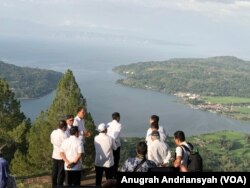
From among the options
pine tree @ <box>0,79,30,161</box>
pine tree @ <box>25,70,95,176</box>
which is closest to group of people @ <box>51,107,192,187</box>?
pine tree @ <box>25,70,95,176</box>

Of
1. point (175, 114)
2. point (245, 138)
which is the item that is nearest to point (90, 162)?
point (245, 138)

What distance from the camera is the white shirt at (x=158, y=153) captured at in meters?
6.97

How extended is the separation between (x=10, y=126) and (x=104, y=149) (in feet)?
43.0

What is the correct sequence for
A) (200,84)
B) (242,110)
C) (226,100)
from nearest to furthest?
(242,110)
(226,100)
(200,84)

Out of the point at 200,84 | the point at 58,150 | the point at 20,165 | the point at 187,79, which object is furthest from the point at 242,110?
the point at 58,150

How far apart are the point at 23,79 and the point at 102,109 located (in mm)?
39737

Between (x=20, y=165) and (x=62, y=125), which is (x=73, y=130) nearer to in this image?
(x=62, y=125)

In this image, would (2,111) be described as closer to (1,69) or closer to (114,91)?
(114,91)

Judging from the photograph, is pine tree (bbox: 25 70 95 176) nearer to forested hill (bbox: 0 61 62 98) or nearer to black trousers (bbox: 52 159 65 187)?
black trousers (bbox: 52 159 65 187)

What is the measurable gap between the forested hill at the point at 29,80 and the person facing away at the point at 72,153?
3770 inches

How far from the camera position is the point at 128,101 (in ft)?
345

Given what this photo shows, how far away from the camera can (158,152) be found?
6.99 m

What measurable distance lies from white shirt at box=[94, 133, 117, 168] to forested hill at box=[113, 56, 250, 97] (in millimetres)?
129852

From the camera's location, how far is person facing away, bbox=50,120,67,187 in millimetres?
7828
